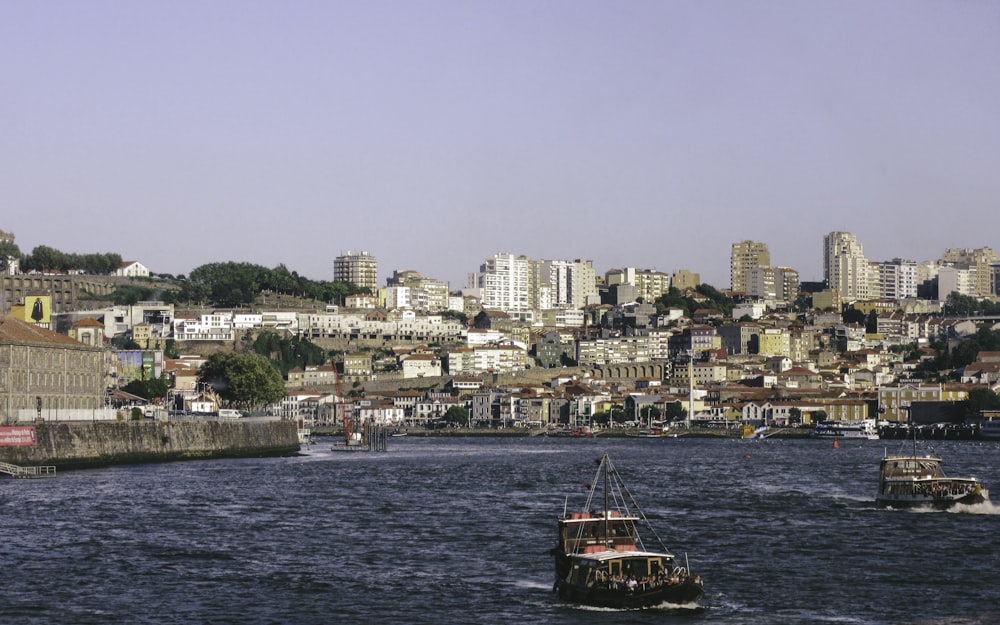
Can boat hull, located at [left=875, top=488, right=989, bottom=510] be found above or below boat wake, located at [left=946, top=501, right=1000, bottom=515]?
above

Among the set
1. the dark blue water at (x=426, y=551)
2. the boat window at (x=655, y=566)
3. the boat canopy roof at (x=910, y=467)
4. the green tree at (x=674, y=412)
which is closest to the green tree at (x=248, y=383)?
the dark blue water at (x=426, y=551)

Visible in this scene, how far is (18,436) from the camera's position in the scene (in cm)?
5975

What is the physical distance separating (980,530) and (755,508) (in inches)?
349

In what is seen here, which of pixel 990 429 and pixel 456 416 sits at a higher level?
pixel 456 416

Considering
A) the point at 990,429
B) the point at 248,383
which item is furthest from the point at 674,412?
the point at 248,383

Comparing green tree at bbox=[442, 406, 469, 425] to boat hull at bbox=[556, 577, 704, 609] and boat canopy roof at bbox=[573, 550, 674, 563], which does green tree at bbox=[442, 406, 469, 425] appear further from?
boat hull at bbox=[556, 577, 704, 609]

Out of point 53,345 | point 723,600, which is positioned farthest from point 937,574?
point 53,345

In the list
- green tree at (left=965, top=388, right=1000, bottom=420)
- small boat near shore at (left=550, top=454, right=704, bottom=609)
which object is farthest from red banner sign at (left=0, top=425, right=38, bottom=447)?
green tree at (left=965, top=388, right=1000, bottom=420)

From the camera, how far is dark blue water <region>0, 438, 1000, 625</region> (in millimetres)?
28672

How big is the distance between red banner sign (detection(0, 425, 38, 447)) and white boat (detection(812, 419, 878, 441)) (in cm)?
8988

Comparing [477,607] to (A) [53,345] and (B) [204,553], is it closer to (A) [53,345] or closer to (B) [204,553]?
(B) [204,553]

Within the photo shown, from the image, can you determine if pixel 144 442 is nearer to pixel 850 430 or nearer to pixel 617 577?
pixel 617 577

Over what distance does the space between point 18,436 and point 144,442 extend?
11.6 metres

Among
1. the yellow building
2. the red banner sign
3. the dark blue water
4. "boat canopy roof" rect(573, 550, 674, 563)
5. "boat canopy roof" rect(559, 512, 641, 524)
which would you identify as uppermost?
the yellow building
